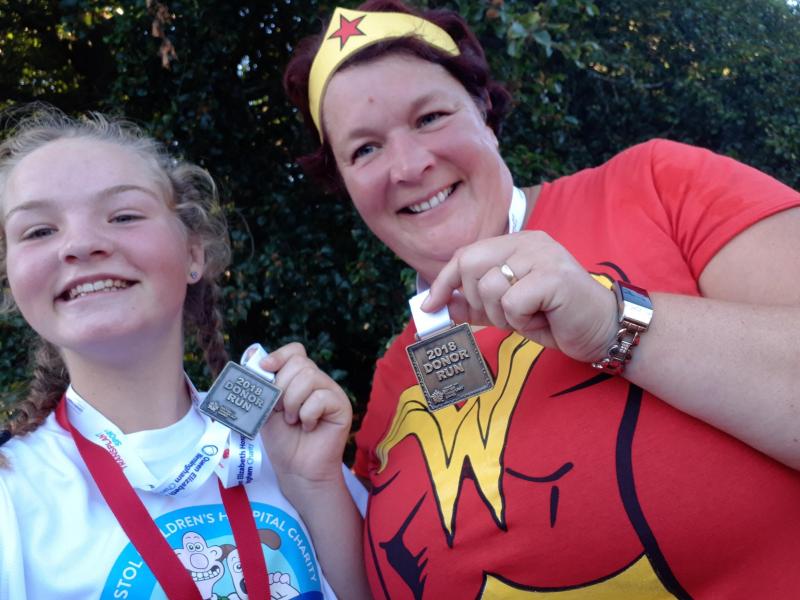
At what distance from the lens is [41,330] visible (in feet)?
6.66

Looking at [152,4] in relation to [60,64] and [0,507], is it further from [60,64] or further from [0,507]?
[0,507]

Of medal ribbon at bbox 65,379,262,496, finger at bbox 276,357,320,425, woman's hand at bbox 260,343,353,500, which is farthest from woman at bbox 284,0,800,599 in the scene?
medal ribbon at bbox 65,379,262,496

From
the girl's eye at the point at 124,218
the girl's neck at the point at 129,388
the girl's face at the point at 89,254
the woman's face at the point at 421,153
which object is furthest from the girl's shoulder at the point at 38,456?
the woman's face at the point at 421,153

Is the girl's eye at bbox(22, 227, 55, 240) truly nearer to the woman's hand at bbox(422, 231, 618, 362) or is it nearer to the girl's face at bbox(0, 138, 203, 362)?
the girl's face at bbox(0, 138, 203, 362)

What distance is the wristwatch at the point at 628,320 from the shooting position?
1547 millimetres

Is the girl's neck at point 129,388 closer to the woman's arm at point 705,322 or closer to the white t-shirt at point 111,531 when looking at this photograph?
the white t-shirt at point 111,531

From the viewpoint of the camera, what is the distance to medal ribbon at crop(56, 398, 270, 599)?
1.79 metres

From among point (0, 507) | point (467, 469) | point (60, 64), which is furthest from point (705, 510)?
point (60, 64)

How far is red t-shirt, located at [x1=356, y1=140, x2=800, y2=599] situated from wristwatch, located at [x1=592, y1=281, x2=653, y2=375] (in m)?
0.13

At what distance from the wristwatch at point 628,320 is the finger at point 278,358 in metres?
0.99

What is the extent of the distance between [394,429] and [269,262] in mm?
2945

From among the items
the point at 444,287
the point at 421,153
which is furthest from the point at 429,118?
the point at 444,287

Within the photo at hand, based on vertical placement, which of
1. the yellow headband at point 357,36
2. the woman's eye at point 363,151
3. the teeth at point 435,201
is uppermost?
the yellow headband at point 357,36

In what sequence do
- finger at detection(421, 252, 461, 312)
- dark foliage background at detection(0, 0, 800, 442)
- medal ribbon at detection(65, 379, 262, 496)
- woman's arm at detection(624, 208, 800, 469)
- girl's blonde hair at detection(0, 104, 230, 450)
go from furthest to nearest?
dark foliage background at detection(0, 0, 800, 442) < girl's blonde hair at detection(0, 104, 230, 450) < medal ribbon at detection(65, 379, 262, 496) < finger at detection(421, 252, 461, 312) < woman's arm at detection(624, 208, 800, 469)
